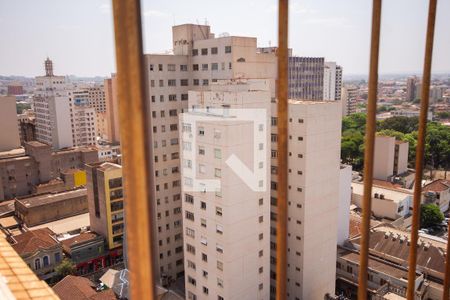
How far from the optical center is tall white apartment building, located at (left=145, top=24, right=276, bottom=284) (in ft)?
59.8

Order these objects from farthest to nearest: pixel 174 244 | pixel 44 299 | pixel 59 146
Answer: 1. pixel 59 146
2. pixel 174 244
3. pixel 44 299

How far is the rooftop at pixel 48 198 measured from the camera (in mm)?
26138

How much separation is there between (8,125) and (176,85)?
87.1 feet

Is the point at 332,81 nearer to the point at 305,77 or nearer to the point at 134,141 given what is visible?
the point at 305,77

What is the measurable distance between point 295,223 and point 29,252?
46.7 ft

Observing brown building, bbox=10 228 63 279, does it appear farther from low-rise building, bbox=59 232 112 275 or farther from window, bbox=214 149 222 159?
window, bbox=214 149 222 159

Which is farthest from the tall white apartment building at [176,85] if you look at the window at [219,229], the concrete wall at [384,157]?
the concrete wall at [384,157]

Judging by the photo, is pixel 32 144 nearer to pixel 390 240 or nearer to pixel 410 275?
pixel 390 240

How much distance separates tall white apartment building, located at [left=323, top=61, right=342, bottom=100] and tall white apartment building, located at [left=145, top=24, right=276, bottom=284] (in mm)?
43645

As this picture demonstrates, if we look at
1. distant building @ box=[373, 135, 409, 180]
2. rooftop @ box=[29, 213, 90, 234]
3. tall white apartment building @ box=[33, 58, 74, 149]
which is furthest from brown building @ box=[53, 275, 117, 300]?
tall white apartment building @ box=[33, 58, 74, 149]

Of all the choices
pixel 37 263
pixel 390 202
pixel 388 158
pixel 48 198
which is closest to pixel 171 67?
pixel 37 263

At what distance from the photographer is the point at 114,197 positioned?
22.4m

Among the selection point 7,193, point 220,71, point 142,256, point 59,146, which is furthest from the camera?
point 59,146

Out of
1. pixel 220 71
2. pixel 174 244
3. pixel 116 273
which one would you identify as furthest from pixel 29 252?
pixel 220 71
